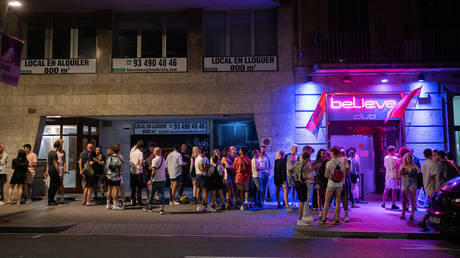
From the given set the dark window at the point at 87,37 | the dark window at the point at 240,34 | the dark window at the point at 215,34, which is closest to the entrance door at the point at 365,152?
the dark window at the point at 240,34

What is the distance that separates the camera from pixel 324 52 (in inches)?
504

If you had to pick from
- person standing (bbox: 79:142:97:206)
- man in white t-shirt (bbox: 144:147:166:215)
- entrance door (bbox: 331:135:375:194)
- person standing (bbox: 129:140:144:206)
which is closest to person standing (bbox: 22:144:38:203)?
person standing (bbox: 79:142:97:206)

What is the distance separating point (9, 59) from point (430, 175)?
11872 millimetres

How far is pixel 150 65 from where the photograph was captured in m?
13.5

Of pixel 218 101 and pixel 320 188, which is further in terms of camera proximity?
pixel 218 101

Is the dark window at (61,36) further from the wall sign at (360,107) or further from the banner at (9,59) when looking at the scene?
the wall sign at (360,107)

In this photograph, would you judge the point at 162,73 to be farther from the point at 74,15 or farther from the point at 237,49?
the point at 74,15

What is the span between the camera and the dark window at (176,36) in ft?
45.0

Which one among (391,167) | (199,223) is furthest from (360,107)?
(199,223)

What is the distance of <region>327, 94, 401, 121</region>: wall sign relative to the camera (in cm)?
1310

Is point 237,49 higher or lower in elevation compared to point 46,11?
lower

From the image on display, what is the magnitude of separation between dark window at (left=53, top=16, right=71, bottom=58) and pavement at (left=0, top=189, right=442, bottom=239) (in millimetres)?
6391

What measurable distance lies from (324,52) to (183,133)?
692 centimetres

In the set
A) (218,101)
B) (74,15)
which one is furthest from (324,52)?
(74,15)
